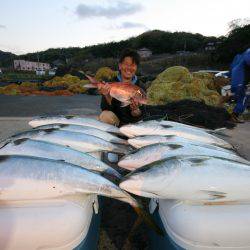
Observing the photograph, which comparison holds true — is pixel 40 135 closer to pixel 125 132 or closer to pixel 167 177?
pixel 125 132

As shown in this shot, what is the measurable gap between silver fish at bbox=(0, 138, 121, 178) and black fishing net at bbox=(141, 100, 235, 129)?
4303 mm

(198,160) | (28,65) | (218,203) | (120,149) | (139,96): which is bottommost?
(28,65)

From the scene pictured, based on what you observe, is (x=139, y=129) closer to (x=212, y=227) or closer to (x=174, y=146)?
(x=174, y=146)

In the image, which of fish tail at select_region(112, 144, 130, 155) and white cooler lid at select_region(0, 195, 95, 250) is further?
fish tail at select_region(112, 144, 130, 155)

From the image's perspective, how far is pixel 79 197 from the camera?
2.69 m

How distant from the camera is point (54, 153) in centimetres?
336

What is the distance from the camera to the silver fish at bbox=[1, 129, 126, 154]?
3.89m

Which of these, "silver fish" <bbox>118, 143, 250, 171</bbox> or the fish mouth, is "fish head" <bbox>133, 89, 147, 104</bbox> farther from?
the fish mouth

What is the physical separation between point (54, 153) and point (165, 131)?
1583 millimetres

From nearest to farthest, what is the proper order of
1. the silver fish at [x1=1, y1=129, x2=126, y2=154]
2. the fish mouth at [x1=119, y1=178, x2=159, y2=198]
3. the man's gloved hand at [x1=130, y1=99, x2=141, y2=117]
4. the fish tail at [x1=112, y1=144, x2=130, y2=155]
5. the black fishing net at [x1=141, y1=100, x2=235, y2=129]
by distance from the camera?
1. the fish mouth at [x1=119, y1=178, x2=159, y2=198]
2. the silver fish at [x1=1, y1=129, x2=126, y2=154]
3. the fish tail at [x1=112, y1=144, x2=130, y2=155]
4. the man's gloved hand at [x1=130, y1=99, x2=141, y2=117]
5. the black fishing net at [x1=141, y1=100, x2=235, y2=129]

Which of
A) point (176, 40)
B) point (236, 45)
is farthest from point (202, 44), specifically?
point (236, 45)

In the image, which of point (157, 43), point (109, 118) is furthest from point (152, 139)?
point (157, 43)

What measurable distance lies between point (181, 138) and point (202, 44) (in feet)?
327

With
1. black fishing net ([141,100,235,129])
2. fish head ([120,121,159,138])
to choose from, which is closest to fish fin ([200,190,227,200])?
fish head ([120,121,159,138])
